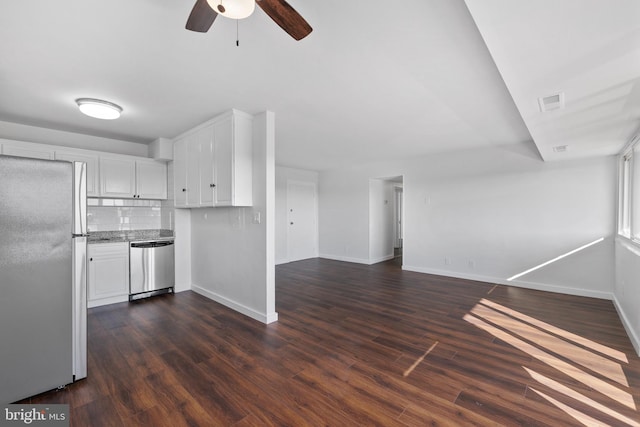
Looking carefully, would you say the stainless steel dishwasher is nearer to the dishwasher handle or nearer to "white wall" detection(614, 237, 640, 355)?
the dishwasher handle

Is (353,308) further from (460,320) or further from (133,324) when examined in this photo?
(133,324)

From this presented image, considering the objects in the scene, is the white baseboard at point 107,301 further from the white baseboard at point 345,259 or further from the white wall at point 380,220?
the white wall at point 380,220

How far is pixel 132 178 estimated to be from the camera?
4.30m

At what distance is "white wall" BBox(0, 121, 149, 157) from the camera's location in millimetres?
3555

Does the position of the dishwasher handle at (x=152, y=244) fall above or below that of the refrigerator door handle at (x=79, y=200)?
below

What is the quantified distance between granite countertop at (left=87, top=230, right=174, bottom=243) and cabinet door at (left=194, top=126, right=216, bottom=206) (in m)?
1.28

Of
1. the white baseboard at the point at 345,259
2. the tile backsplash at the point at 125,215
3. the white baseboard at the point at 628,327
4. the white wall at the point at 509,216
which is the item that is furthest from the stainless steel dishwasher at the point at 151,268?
the white baseboard at the point at 628,327

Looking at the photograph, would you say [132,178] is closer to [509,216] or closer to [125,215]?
[125,215]

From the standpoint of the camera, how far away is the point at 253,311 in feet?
10.7

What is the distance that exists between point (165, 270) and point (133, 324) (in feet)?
3.96

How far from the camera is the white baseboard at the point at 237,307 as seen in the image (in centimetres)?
314

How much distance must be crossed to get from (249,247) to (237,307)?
82 cm

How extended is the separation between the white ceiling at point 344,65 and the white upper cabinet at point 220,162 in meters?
0.25

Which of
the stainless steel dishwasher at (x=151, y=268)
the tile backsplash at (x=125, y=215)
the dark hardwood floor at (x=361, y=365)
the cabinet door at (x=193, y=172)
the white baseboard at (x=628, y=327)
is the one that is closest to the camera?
the dark hardwood floor at (x=361, y=365)
